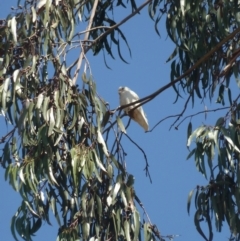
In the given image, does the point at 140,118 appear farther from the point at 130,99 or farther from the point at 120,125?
the point at 120,125

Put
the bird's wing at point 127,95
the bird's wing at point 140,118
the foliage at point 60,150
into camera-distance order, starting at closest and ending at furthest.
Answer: the foliage at point 60,150 → the bird's wing at point 140,118 → the bird's wing at point 127,95

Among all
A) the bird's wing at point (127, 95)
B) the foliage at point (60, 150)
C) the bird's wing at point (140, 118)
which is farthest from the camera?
the bird's wing at point (127, 95)

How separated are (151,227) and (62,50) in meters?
0.93

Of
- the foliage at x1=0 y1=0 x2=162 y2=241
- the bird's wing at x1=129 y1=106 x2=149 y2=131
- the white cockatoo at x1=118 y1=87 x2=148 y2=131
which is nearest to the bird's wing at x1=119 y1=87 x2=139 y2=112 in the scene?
the white cockatoo at x1=118 y1=87 x2=148 y2=131

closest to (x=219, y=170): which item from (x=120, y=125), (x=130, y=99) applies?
(x=120, y=125)

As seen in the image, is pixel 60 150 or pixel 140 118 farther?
pixel 140 118

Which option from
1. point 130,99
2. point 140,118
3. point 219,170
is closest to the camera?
A: point 219,170

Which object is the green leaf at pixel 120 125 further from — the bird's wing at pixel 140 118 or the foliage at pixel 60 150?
the bird's wing at pixel 140 118

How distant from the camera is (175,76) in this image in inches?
222

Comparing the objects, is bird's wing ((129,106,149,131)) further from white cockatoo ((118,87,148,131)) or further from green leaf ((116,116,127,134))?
green leaf ((116,116,127,134))

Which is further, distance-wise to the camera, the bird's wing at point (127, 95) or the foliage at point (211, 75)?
the bird's wing at point (127, 95)

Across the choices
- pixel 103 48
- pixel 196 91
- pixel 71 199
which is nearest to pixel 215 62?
pixel 196 91

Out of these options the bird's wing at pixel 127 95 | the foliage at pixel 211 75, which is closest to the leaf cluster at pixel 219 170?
the foliage at pixel 211 75

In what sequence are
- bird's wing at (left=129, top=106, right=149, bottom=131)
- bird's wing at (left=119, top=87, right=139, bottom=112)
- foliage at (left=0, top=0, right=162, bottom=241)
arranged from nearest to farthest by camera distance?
1. foliage at (left=0, top=0, right=162, bottom=241)
2. bird's wing at (left=129, top=106, right=149, bottom=131)
3. bird's wing at (left=119, top=87, right=139, bottom=112)
